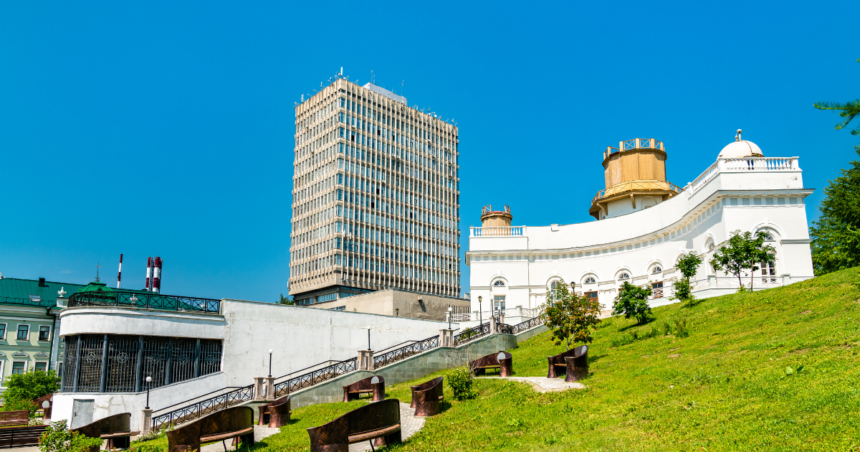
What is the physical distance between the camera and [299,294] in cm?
10188

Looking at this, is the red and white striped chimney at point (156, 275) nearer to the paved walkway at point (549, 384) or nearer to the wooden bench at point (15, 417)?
the wooden bench at point (15, 417)

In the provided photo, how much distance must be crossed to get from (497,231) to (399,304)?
36.8ft

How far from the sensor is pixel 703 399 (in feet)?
43.6

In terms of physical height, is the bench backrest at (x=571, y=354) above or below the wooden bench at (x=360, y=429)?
above

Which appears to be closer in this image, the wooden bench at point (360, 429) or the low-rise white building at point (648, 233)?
the wooden bench at point (360, 429)

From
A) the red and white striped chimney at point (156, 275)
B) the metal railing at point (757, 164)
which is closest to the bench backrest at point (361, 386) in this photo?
the metal railing at point (757, 164)

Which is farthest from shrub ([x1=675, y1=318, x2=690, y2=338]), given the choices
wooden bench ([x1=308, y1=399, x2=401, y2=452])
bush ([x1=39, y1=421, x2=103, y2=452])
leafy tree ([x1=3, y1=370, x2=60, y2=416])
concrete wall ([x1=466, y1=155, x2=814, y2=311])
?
leafy tree ([x1=3, y1=370, x2=60, y2=416])

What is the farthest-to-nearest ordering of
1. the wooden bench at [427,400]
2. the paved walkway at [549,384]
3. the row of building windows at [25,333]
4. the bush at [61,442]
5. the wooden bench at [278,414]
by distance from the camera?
the row of building windows at [25,333]
the wooden bench at [278,414]
the paved walkway at [549,384]
the wooden bench at [427,400]
the bush at [61,442]

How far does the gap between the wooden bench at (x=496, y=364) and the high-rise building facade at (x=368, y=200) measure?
7201cm

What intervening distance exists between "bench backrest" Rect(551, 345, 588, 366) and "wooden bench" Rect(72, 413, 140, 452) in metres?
14.5

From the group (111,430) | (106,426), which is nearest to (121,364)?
(111,430)

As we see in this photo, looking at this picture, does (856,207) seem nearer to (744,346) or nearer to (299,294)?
(744,346)

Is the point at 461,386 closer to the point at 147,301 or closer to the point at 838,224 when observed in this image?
the point at 147,301

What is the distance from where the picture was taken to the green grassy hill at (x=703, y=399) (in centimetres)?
1087
